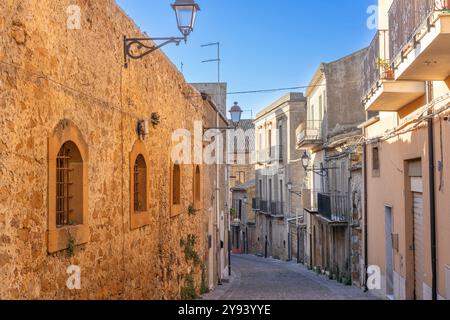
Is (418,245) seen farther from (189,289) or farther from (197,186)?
(197,186)

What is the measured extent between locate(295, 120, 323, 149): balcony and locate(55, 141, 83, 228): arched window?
18.9 meters

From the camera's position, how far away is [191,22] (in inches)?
305

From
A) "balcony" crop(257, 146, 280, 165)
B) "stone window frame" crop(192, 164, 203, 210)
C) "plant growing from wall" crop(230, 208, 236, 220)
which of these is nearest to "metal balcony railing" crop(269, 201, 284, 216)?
"balcony" crop(257, 146, 280, 165)

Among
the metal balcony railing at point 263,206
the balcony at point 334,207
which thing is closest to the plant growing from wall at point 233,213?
the metal balcony railing at point 263,206

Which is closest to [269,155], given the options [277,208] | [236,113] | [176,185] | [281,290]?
[277,208]

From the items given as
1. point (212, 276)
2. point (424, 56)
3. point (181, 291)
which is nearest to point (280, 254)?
point (212, 276)

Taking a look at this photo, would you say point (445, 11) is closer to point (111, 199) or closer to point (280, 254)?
point (111, 199)

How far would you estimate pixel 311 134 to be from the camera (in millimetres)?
26547

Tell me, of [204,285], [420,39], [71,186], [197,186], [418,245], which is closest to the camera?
[71,186]

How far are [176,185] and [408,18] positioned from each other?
19.2ft

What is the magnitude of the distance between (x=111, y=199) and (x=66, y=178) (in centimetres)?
121

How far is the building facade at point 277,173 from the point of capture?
110 ft

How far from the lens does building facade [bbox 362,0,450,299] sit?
834 centimetres

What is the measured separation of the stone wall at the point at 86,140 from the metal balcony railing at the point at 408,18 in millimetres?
3835
